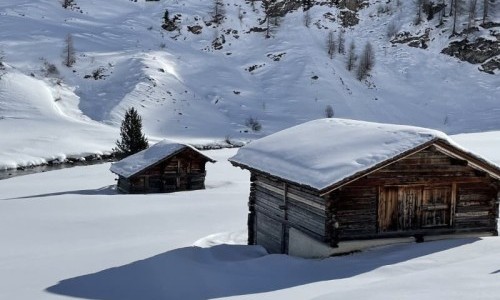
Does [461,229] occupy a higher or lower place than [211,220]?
higher

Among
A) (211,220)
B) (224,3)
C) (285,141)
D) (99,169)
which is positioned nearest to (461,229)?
(285,141)

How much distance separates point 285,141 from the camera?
62.0ft

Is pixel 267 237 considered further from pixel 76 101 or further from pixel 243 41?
pixel 243 41

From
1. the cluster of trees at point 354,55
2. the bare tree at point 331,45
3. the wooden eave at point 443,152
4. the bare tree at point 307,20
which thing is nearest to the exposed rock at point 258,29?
the bare tree at point 307,20

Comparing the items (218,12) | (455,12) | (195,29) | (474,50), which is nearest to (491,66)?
(474,50)

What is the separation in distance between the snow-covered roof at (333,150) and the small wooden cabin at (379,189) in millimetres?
30

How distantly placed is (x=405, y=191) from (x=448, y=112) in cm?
6124

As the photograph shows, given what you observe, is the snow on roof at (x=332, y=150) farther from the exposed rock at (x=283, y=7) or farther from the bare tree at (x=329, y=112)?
the exposed rock at (x=283, y=7)

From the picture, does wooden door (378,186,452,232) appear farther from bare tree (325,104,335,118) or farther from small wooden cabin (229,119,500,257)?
bare tree (325,104,335,118)

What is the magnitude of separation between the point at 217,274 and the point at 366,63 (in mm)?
70904

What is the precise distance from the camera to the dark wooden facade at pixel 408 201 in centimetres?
1535

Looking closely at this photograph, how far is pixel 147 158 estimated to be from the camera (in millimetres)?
34781

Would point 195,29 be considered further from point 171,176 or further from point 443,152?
point 443,152

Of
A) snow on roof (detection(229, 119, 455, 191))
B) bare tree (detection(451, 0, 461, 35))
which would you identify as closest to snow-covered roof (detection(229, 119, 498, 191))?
snow on roof (detection(229, 119, 455, 191))
